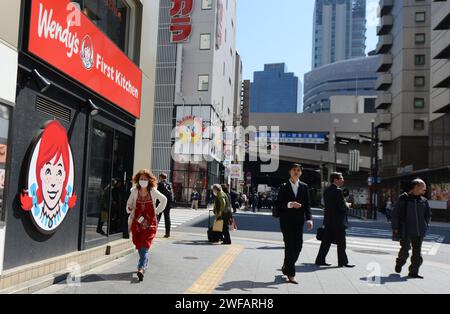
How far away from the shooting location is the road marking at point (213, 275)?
6382 mm

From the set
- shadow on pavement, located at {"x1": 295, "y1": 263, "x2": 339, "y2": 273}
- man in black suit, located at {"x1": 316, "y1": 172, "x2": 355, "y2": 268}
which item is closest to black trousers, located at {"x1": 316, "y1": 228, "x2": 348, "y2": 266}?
man in black suit, located at {"x1": 316, "y1": 172, "x2": 355, "y2": 268}

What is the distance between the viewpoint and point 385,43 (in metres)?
56.1

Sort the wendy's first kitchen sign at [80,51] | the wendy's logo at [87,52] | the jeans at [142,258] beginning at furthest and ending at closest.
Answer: the wendy's logo at [87,52], the jeans at [142,258], the wendy's first kitchen sign at [80,51]

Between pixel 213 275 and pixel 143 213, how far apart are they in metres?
1.75

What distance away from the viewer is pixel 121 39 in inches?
395

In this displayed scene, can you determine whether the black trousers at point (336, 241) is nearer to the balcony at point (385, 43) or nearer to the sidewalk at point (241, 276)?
the sidewalk at point (241, 276)

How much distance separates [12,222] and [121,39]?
5.49 m

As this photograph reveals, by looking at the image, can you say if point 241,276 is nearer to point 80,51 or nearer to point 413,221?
point 413,221

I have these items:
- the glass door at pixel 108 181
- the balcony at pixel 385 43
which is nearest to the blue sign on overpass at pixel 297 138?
the balcony at pixel 385 43

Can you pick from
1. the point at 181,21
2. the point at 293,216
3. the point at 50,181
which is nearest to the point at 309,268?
the point at 293,216

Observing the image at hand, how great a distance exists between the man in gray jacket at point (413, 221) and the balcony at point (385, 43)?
52.3 metres

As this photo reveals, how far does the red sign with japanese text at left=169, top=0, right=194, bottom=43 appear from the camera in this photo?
40.2 meters

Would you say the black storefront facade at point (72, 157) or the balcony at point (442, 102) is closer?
the black storefront facade at point (72, 157)

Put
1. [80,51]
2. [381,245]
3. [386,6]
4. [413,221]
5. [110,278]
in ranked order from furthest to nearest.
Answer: [386,6] < [381,245] < [413,221] < [80,51] < [110,278]
